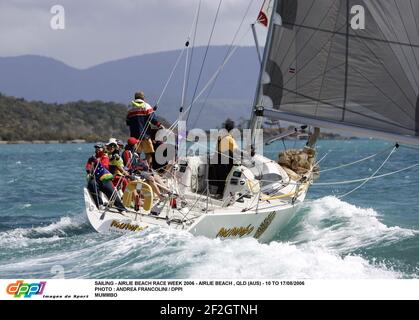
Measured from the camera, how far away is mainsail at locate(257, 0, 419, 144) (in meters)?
9.72

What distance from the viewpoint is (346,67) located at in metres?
10.2

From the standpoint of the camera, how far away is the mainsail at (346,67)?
972cm

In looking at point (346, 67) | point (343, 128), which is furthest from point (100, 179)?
point (346, 67)

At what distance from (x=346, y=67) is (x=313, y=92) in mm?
595

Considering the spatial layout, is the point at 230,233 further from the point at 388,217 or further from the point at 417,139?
the point at 388,217

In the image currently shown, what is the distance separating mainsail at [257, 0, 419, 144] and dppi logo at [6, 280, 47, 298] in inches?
187

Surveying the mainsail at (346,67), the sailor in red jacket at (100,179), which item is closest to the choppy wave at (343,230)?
the mainsail at (346,67)

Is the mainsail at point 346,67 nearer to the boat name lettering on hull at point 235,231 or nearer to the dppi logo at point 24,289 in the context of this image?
the boat name lettering on hull at point 235,231

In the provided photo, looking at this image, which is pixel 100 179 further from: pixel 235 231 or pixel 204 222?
pixel 235 231

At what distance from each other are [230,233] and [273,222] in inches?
45.6

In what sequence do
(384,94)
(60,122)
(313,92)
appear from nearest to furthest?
(384,94) → (313,92) → (60,122)

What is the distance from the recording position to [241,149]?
1191 cm

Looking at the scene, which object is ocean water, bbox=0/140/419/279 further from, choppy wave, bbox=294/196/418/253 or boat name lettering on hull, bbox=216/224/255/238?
boat name lettering on hull, bbox=216/224/255/238

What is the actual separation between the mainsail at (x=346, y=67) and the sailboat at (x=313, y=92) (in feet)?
0.05
